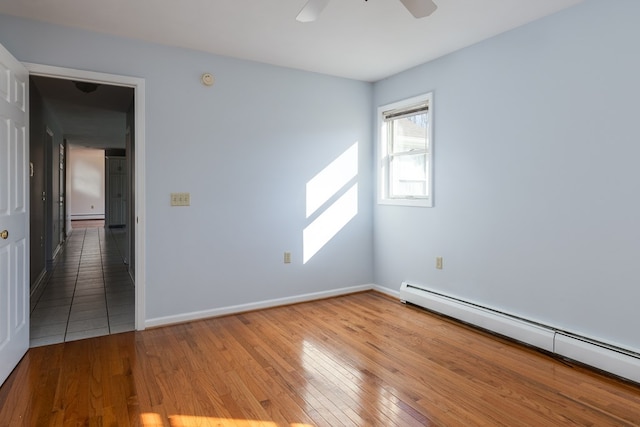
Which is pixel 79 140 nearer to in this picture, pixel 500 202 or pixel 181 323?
pixel 181 323

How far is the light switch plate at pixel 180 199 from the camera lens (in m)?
3.42

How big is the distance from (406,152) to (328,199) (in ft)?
3.21

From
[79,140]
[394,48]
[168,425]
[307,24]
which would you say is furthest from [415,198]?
[79,140]

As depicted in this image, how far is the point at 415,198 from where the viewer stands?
4.09 meters

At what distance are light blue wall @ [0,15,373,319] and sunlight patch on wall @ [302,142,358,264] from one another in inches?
3.1

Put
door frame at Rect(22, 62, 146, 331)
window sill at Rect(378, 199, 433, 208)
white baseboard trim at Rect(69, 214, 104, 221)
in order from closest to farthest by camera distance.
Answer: door frame at Rect(22, 62, 146, 331)
window sill at Rect(378, 199, 433, 208)
white baseboard trim at Rect(69, 214, 104, 221)

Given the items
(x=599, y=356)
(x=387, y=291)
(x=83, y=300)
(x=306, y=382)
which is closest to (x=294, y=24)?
(x=306, y=382)

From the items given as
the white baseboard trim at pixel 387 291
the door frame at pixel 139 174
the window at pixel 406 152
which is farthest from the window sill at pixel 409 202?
the door frame at pixel 139 174

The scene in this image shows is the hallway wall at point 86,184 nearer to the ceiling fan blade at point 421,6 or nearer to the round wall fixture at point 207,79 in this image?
the round wall fixture at point 207,79

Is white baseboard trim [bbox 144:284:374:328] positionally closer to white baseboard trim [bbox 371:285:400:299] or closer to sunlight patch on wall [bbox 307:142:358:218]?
white baseboard trim [bbox 371:285:400:299]

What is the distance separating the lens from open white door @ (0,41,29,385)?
235 cm

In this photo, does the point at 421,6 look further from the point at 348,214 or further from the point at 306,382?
the point at 348,214

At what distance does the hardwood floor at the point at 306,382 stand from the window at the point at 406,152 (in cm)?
143

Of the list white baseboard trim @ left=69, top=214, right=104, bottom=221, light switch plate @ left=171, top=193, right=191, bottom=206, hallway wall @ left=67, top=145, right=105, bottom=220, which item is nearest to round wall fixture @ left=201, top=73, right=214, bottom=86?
light switch plate @ left=171, top=193, right=191, bottom=206
